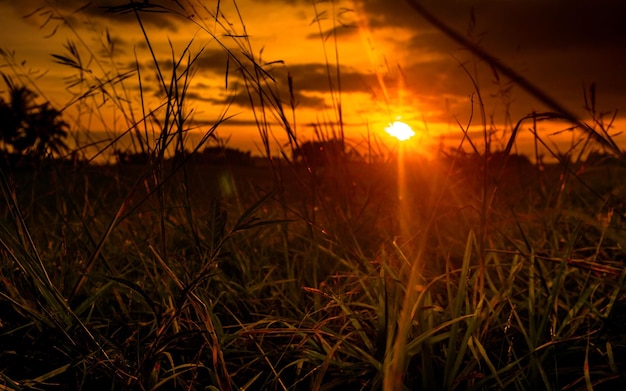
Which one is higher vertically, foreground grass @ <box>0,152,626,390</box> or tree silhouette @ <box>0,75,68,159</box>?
tree silhouette @ <box>0,75,68,159</box>

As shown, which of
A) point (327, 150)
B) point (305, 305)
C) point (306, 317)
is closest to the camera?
point (306, 317)

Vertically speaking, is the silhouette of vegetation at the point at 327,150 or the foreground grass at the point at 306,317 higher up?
the silhouette of vegetation at the point at 327,150

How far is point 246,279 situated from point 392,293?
2.28 feet

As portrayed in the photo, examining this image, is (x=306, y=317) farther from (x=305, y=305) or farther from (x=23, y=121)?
(x=23, y=121)

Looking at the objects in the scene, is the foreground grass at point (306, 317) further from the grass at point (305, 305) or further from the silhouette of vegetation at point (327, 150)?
the silhouette of vegetation at point (327, 150)

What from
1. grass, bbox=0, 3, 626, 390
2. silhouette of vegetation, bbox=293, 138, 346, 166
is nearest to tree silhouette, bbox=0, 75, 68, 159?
grass, bbox=0, 3, 626, 390

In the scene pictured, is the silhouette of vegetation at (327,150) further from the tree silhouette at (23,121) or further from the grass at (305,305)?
the tree silhouette at (23,121)

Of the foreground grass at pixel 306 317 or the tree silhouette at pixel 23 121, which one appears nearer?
the foreground grass at pixel 306 317

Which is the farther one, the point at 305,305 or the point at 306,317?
the point at 305,305

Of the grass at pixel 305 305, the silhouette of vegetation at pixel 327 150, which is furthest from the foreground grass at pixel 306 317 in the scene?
the silhouette of vegetation at pixel 327 150

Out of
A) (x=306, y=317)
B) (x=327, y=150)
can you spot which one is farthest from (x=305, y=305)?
(x=327, y=150)

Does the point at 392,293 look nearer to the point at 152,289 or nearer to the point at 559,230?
the point at 152,289

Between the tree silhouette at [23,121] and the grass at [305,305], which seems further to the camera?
the tree silhouette at [23,121]

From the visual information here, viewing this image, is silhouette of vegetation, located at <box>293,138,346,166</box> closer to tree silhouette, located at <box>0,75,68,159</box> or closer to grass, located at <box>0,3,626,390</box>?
grass, located at <box>0,3,626,390</box>
